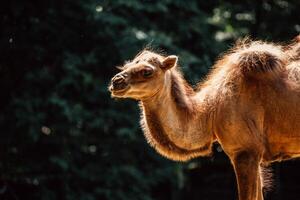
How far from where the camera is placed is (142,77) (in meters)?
5.42

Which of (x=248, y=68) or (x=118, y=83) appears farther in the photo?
(x=248, y=68)

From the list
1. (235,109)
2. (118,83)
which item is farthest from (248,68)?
(118,83)

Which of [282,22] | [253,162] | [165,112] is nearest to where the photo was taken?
[253,162]

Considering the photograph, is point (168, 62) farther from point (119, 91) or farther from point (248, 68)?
point (248, 68)

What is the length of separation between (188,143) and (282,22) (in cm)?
855

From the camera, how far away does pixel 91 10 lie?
12211mm

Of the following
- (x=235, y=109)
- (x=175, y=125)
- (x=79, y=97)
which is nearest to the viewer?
(x=235, y=109)

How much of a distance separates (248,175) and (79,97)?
756 centimetres

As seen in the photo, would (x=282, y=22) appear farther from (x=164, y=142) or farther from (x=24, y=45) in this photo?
(x=164, y=142)

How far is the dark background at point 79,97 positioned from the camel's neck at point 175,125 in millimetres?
5997

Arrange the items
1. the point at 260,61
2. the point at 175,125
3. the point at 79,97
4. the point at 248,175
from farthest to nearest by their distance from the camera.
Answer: the point at 79,97, the point at 175,125, the point at 260,61, the point at 248,175

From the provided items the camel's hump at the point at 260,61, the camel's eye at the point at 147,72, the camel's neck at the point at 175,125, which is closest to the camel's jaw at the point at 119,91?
the camel's eye at the point at 147,72

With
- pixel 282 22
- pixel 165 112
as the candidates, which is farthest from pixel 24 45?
pixel 165 112

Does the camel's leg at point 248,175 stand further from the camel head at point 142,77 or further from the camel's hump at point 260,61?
the camel head at point 142,77
